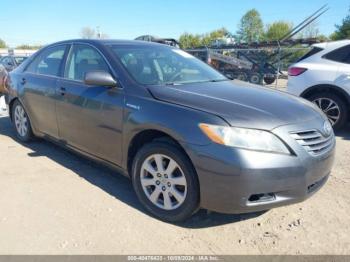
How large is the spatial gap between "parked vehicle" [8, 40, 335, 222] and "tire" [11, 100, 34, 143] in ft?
3.55

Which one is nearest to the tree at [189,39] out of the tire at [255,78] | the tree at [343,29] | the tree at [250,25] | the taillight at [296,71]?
the tree at [250,25]

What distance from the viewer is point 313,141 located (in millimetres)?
3023

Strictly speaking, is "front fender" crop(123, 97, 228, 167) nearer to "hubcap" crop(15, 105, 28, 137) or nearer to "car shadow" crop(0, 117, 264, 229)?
"car shadow" crop(0, 117, 264, 229)

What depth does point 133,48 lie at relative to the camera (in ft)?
13.6

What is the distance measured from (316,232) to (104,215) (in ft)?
6.24

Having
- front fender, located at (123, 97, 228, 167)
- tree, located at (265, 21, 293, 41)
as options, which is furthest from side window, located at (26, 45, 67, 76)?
tree, located at (265, 21, 293, 41)

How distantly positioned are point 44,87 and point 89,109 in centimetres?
124

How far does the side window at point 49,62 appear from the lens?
468cm

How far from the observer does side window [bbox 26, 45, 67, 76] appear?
15.3 feet

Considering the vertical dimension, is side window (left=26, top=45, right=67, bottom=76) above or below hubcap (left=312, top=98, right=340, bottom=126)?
above

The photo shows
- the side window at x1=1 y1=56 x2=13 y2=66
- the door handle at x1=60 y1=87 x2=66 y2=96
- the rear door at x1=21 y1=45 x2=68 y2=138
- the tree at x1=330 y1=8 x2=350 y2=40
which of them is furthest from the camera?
the tree at x1=330 y1=8 x2=350 y2=40

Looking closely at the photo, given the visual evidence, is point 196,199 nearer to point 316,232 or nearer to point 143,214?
point 143,214

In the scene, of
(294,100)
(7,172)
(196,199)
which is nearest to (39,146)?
(7,172)

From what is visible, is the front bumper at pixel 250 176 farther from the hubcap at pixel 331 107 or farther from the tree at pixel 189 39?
the tree at pixel 189 39
